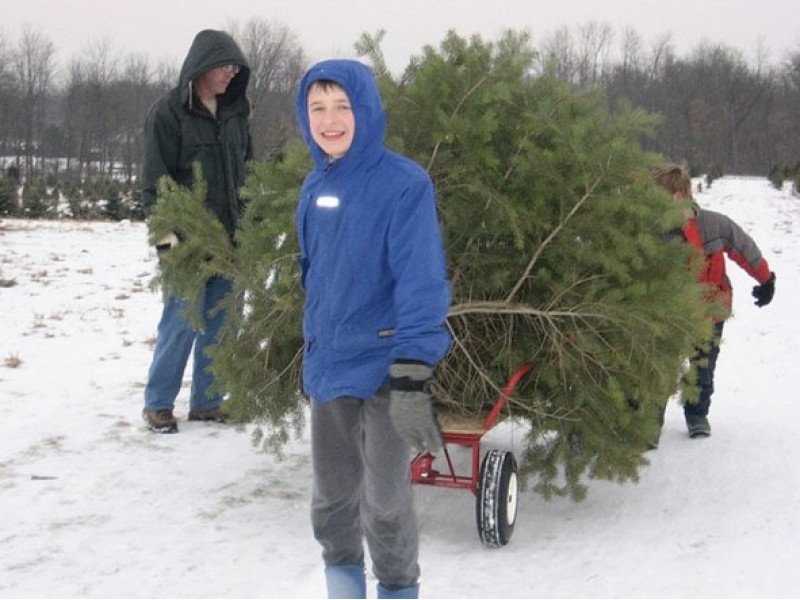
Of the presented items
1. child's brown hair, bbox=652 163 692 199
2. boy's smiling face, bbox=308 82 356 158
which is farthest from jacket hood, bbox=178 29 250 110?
boy's smiling face, bbox=308 82 356 158

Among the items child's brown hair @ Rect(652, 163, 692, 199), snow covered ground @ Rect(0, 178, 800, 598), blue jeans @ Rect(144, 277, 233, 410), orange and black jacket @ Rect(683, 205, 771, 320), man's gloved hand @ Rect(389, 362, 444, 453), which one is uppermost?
child's brown hair @ Rect(652, 163, 692, 199)

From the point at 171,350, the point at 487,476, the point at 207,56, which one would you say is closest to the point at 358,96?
the point at 487,476

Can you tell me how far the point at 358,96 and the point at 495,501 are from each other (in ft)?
5.57

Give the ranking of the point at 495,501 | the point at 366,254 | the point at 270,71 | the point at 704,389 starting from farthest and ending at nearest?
the point at 270,71
the point at 704,389
the point at 495,501
the point at 366,254

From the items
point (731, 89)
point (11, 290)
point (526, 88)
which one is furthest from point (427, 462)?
point (731, 89)

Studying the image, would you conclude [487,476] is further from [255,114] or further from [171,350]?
[255,114]

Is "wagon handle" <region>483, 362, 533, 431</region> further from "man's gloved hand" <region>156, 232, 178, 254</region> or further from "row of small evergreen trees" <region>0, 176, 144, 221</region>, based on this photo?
"row of small evergreen trees" <region>0, 176, 144, 221</region>

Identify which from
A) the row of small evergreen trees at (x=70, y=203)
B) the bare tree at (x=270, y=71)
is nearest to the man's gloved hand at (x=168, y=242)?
the row of small evergreen trees at (x=70, y=203)

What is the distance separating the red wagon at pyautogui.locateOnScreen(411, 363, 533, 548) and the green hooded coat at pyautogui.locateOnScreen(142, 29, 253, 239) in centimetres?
202

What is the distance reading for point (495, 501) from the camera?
3521 mm

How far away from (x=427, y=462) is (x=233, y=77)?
2.60 meters

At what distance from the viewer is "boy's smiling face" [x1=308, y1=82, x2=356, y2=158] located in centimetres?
263

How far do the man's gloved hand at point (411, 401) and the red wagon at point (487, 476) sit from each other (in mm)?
1046

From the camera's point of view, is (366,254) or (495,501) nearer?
(366,254)
